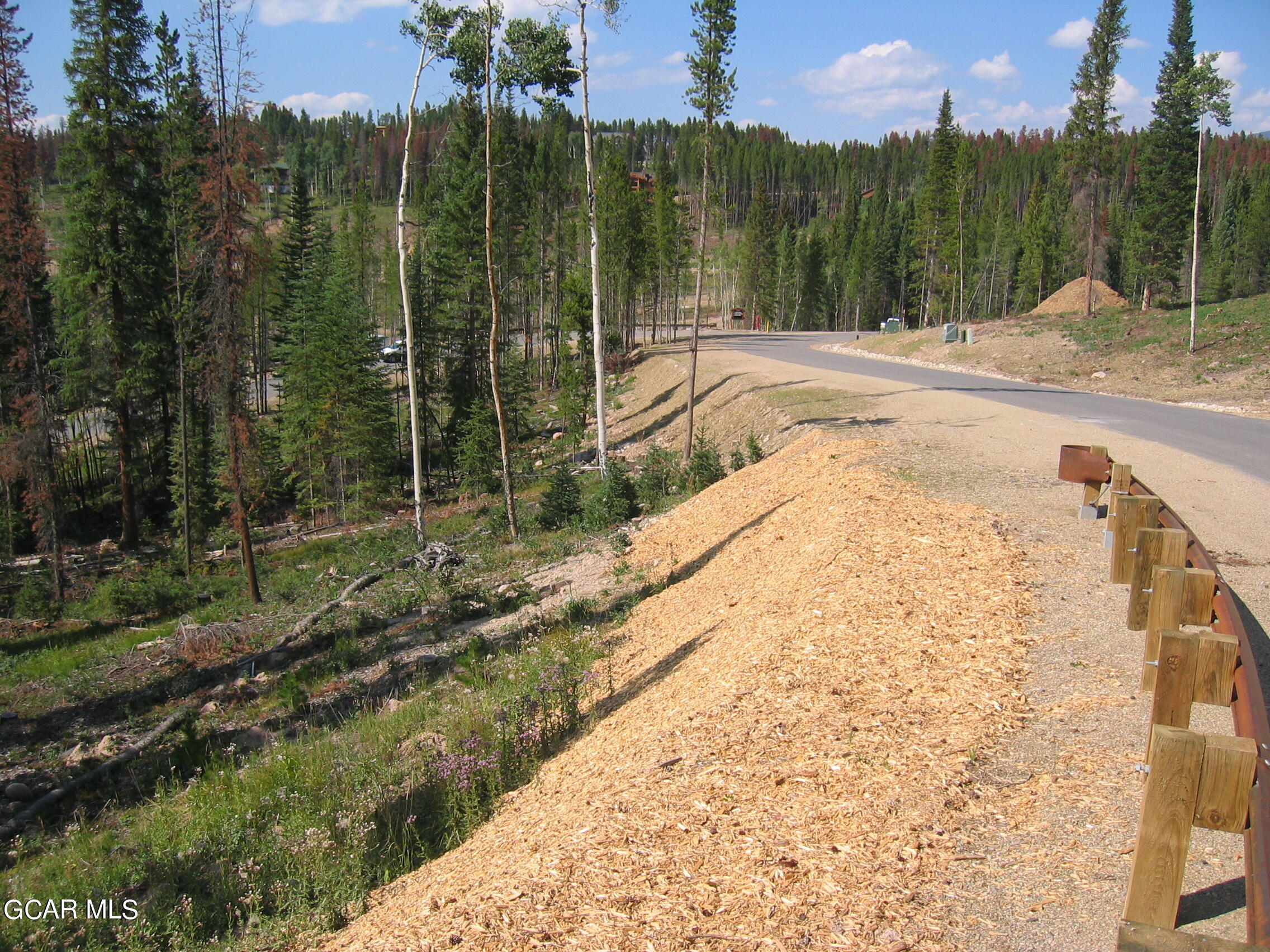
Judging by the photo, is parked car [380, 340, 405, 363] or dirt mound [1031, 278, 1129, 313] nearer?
parked car [380, 340, 405, 363]

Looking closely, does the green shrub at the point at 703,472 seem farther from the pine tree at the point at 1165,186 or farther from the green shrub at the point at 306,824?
the pine tree at the point at 1165,186

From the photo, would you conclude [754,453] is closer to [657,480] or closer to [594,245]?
[657,480]

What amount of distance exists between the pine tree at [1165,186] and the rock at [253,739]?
44459 millimetres

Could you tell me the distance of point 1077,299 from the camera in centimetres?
4775

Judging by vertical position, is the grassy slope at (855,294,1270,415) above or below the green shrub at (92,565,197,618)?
above

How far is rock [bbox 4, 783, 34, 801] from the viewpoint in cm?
972

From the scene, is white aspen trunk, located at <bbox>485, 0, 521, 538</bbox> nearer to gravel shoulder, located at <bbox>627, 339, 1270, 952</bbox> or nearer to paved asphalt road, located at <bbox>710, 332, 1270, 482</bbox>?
gravel shoulder, located at <bbox>627, 339, 1270, 952</bbox>

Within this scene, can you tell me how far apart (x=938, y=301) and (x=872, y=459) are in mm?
57681

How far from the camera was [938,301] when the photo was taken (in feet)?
214

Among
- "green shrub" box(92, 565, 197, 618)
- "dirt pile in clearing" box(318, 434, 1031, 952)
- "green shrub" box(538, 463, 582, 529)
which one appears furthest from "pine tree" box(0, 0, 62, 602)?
"dirt pile in clearing" box(318, 434, 1031, 952)

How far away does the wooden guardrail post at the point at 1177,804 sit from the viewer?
7.80 ft

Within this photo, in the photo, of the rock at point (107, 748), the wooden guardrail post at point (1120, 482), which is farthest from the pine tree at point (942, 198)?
the rock at point (107, 748)

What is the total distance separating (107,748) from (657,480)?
11841 millimetres

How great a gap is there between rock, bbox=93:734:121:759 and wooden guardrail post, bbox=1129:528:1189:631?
1178cm
